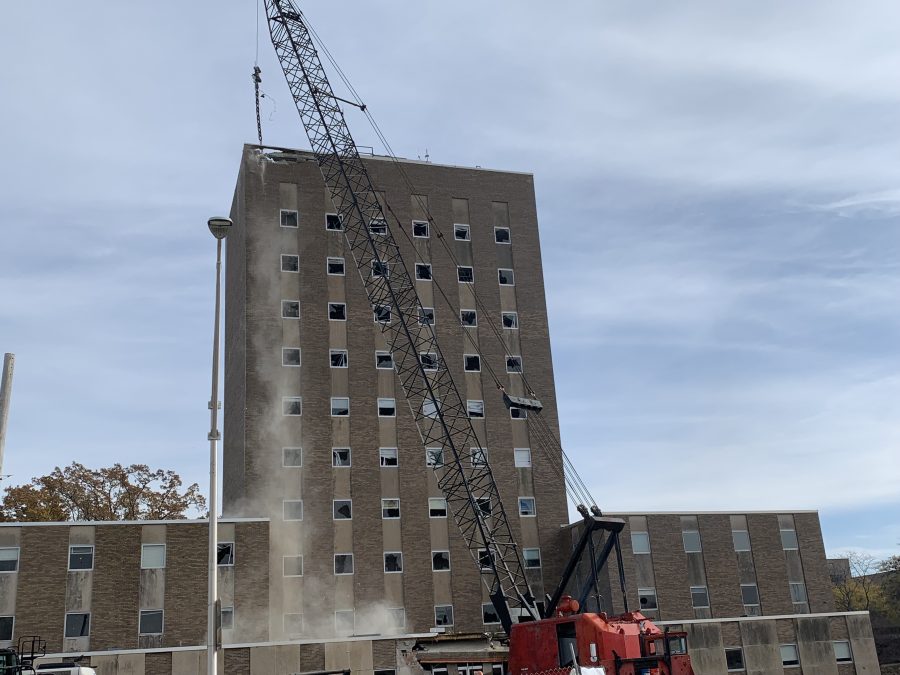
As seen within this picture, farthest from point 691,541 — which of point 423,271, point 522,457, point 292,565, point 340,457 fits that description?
point 423,271

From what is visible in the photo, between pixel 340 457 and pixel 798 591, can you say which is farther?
pixel 798 591

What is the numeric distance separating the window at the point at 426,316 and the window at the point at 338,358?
6187 millimetres

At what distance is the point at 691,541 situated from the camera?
201 ft

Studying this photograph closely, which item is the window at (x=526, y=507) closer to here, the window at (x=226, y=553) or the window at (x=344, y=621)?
the window at (x=344, y=621)

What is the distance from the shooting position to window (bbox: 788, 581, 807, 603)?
62.7 meters

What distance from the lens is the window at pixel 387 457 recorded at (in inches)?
2491

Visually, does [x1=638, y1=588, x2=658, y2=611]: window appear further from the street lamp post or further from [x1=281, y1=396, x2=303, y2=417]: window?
the street lamp post

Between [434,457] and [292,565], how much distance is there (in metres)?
12.5

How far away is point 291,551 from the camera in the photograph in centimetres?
5906

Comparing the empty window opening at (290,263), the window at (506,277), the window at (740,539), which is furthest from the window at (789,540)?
the empty window opening at (290,263)

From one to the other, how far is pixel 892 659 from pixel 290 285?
264ft

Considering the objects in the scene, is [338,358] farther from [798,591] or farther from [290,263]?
[798,591]

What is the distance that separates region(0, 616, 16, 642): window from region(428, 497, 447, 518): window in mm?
26806

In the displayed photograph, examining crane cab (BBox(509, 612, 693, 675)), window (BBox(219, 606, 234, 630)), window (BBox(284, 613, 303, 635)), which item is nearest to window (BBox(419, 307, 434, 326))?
window (BBox(284, 613, 303, 635))
